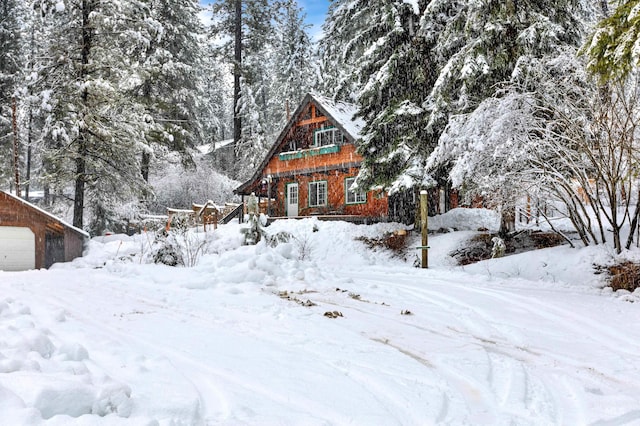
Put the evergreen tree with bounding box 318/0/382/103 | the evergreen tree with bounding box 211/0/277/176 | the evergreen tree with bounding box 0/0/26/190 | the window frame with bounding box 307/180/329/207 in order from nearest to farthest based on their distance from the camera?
the evergreen tree with bounding box 318/0/382/103 → the window frame with bounding box 307/180/329/207 → the evergreen tree with bounding box 0/0/26/190 → the evergreen tree with bounding box 211/0/277/176

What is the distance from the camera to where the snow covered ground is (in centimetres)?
260

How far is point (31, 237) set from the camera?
15375mm

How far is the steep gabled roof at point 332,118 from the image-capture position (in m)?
20.8

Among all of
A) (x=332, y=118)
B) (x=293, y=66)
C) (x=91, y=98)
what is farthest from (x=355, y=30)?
(x=293, y=66)

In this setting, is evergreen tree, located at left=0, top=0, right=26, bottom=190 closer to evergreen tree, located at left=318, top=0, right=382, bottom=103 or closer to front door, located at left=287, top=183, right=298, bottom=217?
front door, located at left=287, top=183, right=298, bottom=217

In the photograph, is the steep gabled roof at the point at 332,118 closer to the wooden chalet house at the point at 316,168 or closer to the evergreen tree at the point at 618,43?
the wooden chalet house at the point at 316,168

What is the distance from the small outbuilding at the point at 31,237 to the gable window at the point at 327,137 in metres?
13.1

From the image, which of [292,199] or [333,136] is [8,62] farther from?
[333,136]

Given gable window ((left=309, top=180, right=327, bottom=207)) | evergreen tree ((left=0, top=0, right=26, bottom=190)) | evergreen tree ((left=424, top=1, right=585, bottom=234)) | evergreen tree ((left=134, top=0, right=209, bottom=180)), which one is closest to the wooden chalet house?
gable window ((left=309, top=180, right=327, bottom=207))

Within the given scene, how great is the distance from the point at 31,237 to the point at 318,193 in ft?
45.1

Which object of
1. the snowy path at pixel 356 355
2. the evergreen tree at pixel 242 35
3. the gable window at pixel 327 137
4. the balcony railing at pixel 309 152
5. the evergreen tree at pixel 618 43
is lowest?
the snowy path at pixel 356 355

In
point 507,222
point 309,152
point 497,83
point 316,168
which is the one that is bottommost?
point 507,222

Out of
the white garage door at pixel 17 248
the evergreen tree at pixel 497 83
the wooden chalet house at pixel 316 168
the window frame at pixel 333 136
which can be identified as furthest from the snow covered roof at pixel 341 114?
the white garage door at pixel 17 248

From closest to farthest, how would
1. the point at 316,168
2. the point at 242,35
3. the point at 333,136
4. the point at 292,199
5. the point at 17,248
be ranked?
the point at 17,248 < the point at 316,168 < the point at 333,136 < the point at 292,199 < the point at 242,35
